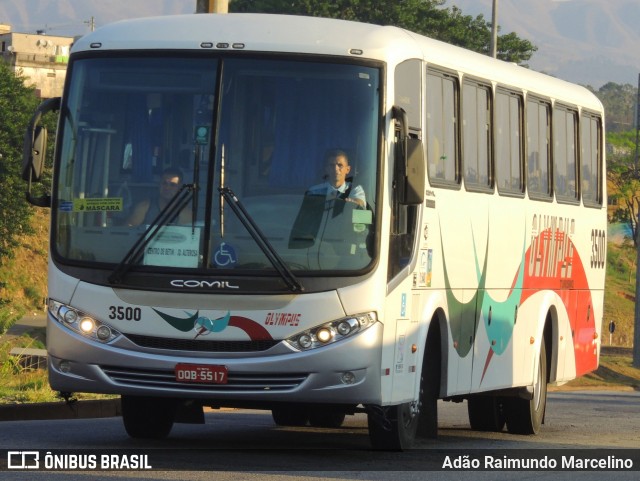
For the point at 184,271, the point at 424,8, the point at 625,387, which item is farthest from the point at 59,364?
the point at 424,8

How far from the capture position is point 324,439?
14297mm

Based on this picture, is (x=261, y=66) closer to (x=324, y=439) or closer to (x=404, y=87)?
(x=404, y=87)

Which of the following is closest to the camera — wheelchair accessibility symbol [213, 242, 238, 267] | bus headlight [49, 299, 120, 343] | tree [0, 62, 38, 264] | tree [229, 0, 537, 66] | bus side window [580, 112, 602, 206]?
wheelchair accessibility symbol [213, 242, 238, 267]

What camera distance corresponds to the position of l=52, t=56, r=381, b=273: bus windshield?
437 inches

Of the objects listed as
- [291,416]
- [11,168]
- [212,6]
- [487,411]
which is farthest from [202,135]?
[11,168]

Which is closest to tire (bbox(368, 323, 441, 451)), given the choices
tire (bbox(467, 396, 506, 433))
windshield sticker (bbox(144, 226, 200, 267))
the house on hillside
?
windshield sticker (bbox(144, 226, 200, 267))

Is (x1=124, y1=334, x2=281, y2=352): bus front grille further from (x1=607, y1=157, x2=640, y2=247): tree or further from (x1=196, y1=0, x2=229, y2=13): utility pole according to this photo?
(x1=607, y1=157, x2=640, y2=247): tree

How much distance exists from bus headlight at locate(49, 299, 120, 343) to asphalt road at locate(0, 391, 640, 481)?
90 centimetres

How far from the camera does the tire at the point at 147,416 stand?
12.8 meters

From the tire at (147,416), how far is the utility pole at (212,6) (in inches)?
222

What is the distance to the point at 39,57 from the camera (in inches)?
4692

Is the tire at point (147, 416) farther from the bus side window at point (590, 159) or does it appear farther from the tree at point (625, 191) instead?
the tree at point (625, 191)

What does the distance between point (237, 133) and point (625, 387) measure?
3500 cm

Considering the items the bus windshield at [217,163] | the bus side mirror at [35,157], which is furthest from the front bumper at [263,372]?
the bus side mirror at [35,157]
